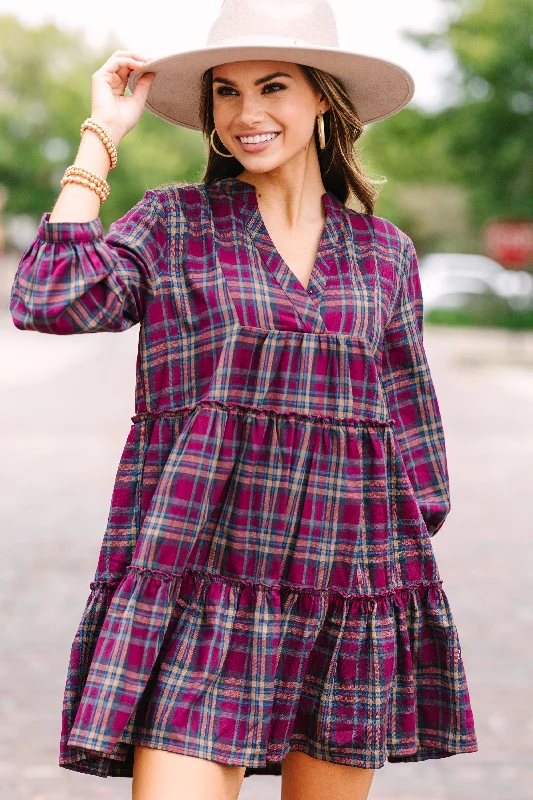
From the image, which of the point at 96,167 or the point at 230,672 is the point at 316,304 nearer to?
the point at 96,167

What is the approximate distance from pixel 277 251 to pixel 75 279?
0.45m

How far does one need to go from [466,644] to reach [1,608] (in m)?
2.18

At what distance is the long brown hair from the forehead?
0.09 meters

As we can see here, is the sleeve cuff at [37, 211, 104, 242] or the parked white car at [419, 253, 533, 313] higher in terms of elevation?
the parked white car at [419, 253, 533, 313]

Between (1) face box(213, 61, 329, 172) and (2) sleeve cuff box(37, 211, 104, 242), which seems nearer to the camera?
(2) sleeve cuff box(37, 211, 104, 242)

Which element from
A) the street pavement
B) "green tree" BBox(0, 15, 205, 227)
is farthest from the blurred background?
"green tree" BBox(0, 15, 205, 227)

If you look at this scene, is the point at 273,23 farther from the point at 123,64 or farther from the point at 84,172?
the point at 84,172

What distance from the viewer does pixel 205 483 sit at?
244cm

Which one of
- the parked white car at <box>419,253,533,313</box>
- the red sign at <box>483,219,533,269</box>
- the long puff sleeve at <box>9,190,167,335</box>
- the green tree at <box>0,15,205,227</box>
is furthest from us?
the green tree at <box>0,15,205,227</box>

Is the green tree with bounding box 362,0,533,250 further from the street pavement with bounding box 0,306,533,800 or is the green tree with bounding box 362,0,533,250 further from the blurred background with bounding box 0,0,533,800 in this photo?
the street pavement with bounding box 0,306,533,800

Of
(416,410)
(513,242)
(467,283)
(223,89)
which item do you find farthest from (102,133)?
(467,283)

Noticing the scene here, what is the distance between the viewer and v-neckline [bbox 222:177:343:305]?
8.34 ft

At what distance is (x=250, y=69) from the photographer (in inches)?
103

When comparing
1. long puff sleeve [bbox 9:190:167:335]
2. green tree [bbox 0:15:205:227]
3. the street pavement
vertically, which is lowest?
the street pavement
